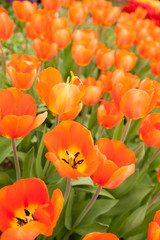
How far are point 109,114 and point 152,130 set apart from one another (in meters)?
0.22

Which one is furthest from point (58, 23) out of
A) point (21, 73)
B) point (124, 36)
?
point (21, 73)

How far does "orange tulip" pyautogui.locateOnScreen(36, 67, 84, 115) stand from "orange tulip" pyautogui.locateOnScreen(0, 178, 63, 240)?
8.9 inches

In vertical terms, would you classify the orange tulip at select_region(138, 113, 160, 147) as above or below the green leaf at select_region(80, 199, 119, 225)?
above

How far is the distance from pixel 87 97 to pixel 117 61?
48cm

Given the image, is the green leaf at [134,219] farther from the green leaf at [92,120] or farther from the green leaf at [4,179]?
the green leaf at [92,120]

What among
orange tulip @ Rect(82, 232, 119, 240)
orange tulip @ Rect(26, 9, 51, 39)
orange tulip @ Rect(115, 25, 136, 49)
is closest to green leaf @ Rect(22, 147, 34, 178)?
orange tulip @ Rect(82, 232, 119, 240)

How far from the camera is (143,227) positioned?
1.00m

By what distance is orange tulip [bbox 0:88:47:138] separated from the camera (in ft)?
2.11

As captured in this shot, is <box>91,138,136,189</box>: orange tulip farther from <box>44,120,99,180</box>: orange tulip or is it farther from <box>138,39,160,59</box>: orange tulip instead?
<box>138,39,160,59</box>: orange tulip

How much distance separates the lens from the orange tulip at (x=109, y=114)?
997 millimetres

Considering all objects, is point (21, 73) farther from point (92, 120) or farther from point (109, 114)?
point (92, 120)

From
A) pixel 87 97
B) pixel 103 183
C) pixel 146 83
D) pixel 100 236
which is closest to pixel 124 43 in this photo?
pixel 87 97

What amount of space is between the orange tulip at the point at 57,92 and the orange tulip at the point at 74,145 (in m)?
0.08

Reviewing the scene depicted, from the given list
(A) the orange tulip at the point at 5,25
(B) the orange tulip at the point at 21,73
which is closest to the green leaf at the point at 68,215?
(B) the orange tulip at the point at 21,73
